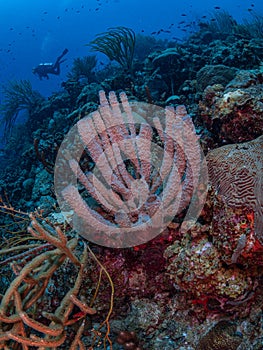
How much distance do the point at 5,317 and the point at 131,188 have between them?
124 centimetres

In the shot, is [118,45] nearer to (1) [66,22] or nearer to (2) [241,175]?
(2) [241,175]

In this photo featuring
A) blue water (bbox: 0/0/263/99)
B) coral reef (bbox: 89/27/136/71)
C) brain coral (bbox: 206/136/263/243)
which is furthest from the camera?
blue water (bbox: 0/0/263/99)

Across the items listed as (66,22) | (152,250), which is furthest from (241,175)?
(66,22)

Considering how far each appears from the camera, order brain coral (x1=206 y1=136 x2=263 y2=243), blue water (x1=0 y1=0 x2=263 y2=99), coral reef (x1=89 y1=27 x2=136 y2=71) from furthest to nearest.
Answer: blue water (x1=0 y1=0 x2=263 y2=99) → coral reef (x1=89 y1=27 x2=136 y2=71) → brain coral (x1=206 y1=136 x2=263 y2=243)

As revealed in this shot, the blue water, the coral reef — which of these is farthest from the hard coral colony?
the blue water

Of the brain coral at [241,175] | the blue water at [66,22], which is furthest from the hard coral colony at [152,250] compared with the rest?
the blue water at [66,22]

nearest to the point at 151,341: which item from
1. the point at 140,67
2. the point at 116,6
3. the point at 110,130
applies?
the point at 110,130

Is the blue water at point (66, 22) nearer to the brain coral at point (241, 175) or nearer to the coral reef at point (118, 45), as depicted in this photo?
the coral reef at point (118, 45)

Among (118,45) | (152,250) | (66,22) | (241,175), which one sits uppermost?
(66,22)

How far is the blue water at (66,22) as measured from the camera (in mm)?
59750

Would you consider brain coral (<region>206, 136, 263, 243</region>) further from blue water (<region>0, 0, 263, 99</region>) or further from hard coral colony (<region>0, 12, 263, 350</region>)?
blue water (<region>0, 0, 263, 99</region>)

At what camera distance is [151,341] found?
7.04 feet

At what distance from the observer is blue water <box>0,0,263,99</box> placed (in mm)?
59750

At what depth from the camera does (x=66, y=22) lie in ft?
242
